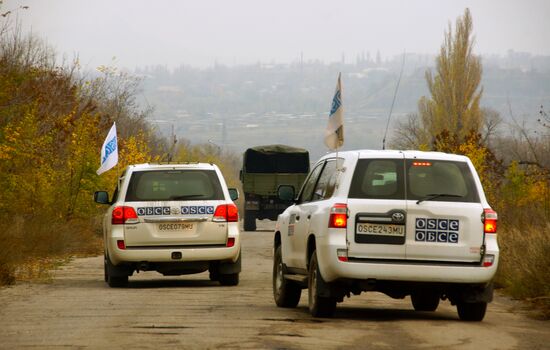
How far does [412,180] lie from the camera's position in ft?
43.9

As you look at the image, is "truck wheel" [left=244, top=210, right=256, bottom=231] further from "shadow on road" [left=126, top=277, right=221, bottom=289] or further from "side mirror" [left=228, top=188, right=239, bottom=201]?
"side mirror" [left=228, top=188, right=239, bottom=201]

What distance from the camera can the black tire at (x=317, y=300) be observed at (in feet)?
44.0

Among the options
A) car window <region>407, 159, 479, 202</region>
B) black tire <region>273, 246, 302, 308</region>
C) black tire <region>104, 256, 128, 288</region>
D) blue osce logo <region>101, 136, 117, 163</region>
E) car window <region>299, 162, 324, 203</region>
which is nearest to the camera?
car window <region>407, 159, 479, 202</region>

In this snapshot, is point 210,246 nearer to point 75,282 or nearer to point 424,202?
point 75,282

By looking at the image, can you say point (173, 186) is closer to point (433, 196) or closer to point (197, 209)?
point (197, 209)

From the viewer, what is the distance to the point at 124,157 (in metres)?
45.8

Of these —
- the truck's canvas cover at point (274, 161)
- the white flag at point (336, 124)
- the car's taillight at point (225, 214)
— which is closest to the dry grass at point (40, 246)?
the car's taillight at point (225, 214)

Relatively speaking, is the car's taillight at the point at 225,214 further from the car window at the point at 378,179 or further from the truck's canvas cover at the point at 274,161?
the truck's canvas cover at the point at 274,161

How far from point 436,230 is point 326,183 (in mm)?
1563

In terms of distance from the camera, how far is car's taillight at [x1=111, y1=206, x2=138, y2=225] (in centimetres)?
1856

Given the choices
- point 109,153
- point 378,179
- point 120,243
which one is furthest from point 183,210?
point 109,153

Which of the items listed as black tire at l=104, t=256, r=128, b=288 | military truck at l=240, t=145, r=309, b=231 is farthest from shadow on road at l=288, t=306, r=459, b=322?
military truck at l=240, t=145, r=309, b=231

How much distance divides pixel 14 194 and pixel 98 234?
29.2 feet

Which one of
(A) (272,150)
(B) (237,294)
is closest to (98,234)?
(A) (272,150)
